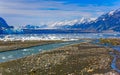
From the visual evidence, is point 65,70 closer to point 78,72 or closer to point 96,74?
point 78,72

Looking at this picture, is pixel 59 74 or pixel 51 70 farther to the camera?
pixel 51 70

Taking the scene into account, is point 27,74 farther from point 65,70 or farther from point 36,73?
point 65,70

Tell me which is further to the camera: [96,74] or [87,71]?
[87,71]

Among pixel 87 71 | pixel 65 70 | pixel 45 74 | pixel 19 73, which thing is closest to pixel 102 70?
pixel 87 71

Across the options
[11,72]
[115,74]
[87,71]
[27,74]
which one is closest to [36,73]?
[27,74]

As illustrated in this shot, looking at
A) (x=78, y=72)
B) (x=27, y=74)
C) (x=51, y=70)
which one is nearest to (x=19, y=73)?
(x=27, y=74)

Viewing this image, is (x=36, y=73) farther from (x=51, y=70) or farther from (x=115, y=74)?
(x=115, y=74)

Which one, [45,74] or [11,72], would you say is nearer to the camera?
[45,74]
